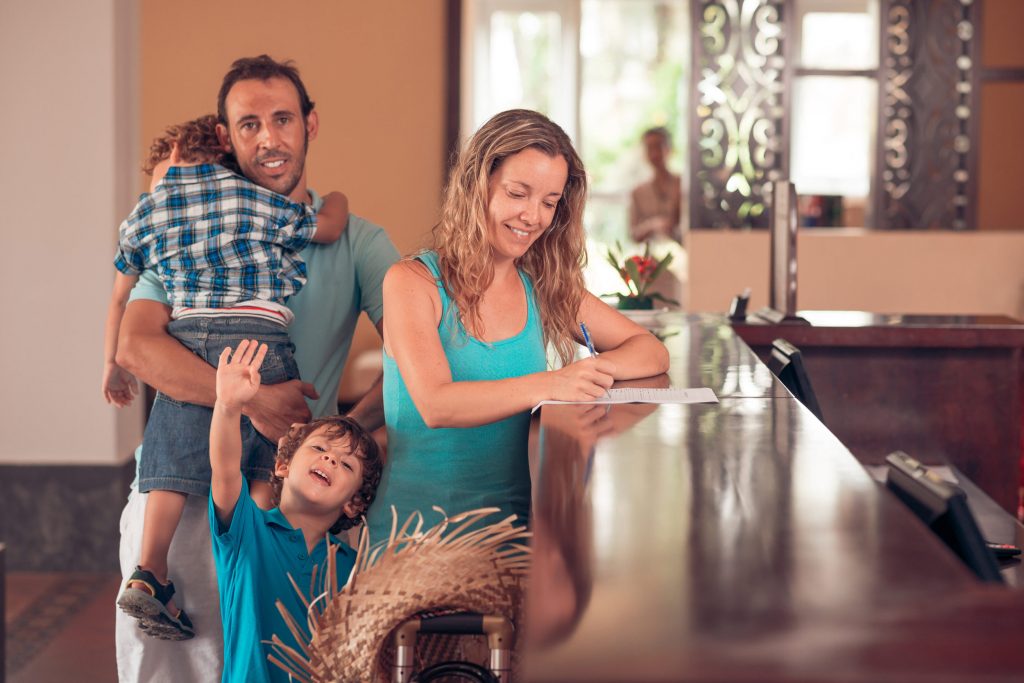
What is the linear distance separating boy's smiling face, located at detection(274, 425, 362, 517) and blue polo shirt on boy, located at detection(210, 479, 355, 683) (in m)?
0.07

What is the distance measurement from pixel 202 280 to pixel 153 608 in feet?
2.50

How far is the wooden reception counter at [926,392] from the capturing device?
370 cm

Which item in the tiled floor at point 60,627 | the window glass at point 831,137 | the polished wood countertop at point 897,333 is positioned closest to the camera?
the polished wood countertop at point 897,333

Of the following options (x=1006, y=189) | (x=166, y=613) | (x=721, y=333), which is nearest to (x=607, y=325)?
(x=721, y=333)

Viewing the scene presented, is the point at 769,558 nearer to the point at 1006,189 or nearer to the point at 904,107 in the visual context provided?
the point at 904,107

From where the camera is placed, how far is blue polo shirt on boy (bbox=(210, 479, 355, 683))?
2254 millimetres

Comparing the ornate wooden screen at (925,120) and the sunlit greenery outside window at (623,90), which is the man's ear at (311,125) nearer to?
the ornate wooden screen at (925,120)

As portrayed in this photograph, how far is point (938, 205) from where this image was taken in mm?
6695

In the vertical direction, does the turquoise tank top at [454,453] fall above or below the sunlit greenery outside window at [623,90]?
below

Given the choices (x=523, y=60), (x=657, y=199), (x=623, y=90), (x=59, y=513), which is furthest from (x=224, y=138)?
(x=623, y=90)

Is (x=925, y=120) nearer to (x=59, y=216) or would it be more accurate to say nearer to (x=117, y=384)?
(x=59, y=216)

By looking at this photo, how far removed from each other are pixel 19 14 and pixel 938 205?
15.7 feet

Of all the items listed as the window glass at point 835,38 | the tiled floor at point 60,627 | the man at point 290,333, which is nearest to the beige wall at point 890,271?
the window glass at point 835,38

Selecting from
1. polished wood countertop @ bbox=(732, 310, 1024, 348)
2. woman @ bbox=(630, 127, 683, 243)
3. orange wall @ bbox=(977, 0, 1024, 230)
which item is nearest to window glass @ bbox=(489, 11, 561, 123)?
→ woman @ bbox=(630, 127, 683, 243)
